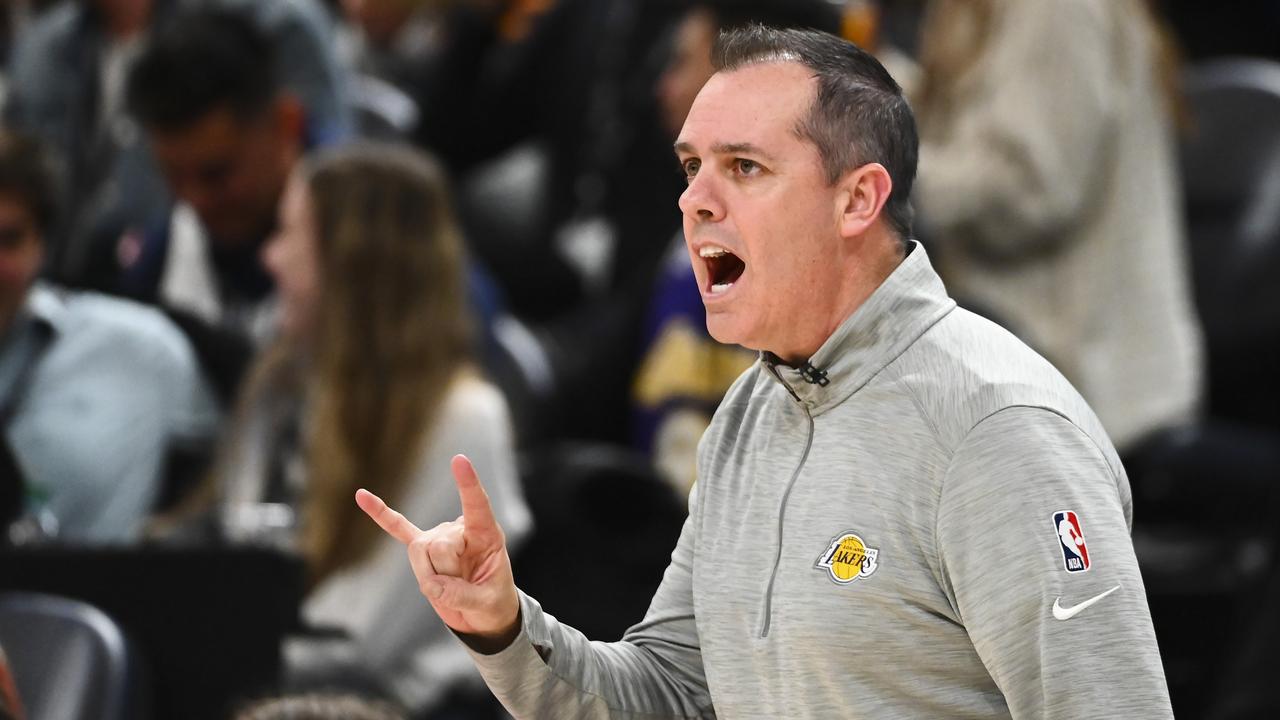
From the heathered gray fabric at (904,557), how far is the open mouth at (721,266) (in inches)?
3.6

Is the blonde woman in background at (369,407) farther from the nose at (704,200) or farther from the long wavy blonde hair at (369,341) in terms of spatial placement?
the nose at (704,200)

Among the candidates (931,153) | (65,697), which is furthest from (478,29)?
(65,697)

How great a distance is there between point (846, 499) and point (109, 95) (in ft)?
12.9

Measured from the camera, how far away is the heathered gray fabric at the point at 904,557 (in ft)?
4.95

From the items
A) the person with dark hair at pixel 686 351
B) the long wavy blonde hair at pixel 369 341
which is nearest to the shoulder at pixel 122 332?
the long wavy blonde hair at pixel 369 341

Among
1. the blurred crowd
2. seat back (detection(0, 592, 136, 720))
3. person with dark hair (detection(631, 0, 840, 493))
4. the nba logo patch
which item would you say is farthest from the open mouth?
person with dark hair (detection(631, 0, 840, 493))

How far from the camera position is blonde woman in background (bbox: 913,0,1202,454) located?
4.28 metres

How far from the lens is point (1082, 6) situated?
4.25m

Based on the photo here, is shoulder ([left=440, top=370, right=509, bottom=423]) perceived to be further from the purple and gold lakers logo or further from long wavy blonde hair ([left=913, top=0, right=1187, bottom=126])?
the purple and gold lakers logo

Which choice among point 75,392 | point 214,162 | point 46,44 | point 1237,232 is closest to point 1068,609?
point 75,392

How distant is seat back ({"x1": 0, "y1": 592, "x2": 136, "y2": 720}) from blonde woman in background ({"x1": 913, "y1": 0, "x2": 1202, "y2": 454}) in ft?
6.73

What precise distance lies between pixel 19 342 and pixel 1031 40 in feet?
7.43

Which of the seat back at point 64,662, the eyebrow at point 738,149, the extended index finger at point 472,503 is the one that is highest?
the eyebrow at point 738,149

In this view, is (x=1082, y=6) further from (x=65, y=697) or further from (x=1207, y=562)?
(x=65, y=697)
